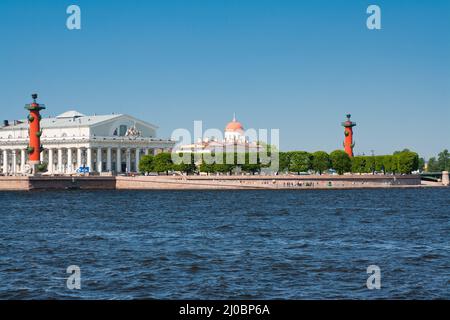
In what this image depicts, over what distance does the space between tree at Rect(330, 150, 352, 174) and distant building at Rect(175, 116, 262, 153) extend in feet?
40.3

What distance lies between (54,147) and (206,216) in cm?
5975

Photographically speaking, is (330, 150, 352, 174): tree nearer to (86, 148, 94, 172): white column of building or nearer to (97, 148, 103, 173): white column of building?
(97, 148, 103, 173): white column of building

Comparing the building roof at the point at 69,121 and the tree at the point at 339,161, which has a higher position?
the building roof at the point at 69,121

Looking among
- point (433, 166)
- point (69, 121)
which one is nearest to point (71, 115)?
point (69, 121)

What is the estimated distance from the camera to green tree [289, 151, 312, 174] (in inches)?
2992

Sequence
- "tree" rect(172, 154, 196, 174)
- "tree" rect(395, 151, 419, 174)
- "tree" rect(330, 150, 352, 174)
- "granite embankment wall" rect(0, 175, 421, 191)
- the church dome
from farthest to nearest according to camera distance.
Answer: the church dome → "tree" rect(395, 151, 419, 174) → "tree" rect(330, 150, 352, 174) → "tree" rect(172, 154, 196, 174) → "granite embankment wall" rect(0, 175, 421, 191)

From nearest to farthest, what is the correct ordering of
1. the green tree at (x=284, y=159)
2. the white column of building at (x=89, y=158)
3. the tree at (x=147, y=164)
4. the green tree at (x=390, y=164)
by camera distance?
the green tree at (x=284, y=159)
the tree at (x=147, y=164)
the green tree at (x=390, y=164)
the white column of building at (x=89, y=158)

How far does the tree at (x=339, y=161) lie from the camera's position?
77.7 m

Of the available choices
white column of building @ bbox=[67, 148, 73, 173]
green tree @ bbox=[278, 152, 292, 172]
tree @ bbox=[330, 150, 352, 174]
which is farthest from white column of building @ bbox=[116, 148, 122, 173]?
tree @ bbox=[330, 150, 352, 174]

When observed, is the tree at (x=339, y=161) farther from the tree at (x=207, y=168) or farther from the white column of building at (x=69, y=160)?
the white column of building at (x=69, y=160)

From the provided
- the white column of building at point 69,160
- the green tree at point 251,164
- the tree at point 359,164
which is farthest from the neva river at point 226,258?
the white column of building at point 69,160
